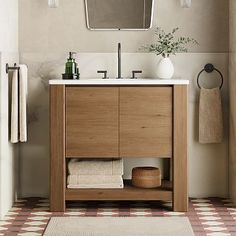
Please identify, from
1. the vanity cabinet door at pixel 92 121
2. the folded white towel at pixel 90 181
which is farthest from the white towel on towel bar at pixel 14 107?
the folded white towel at pixel 90 181

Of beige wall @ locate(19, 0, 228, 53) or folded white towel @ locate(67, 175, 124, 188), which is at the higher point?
beige wall @ locate(19, 0, 228, 53)

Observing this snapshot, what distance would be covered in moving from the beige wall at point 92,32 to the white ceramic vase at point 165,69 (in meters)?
0.27

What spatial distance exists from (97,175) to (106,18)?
45.3 inches

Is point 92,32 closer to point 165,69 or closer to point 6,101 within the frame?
point 165,69

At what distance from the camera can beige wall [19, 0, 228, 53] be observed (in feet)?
18.1

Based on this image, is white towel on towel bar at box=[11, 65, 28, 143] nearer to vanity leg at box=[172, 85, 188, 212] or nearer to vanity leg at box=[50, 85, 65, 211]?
vanity leg at box=[50, 85, 65, 211]

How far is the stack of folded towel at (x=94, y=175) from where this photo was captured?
5121 mm

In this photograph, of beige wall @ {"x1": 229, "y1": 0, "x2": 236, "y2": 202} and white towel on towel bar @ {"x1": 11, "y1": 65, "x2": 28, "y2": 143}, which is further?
beige wall @ {"x1": 229, "y1": 0, "x2": 236, "y2": 202}

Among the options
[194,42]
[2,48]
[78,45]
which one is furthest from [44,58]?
[194,42]

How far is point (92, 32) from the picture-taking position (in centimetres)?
552

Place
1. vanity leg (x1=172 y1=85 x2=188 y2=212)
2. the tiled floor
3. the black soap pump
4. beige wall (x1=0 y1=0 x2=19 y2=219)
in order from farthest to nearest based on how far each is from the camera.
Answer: the black soap pump → vanity leg (x1=172 y1=85 x2=188 y2=212) → beige wall (x1=0 y1=0 x2=19 y2=219) → the tiled floor

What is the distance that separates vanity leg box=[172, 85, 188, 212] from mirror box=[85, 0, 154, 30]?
2.38 ft

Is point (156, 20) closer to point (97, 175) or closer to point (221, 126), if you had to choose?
point (221, 126)

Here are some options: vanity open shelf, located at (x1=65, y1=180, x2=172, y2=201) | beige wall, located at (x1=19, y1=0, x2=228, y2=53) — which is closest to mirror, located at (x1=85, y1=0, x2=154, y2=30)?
beige wall, located at (x1=19, y1=0, x2=228, y2=53)
